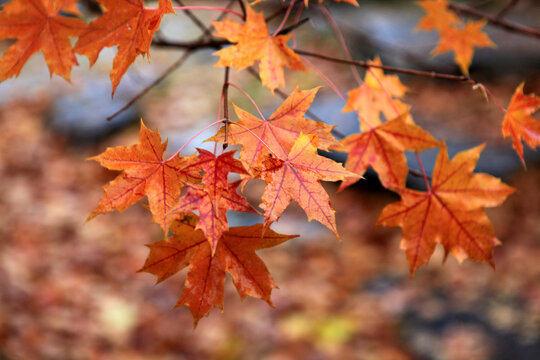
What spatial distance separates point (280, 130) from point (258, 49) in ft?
0.64

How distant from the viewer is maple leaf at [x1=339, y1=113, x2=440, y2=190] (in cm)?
95

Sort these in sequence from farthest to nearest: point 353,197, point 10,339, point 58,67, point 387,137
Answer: point 353,197 → point 10,339 → point 387,137 → point 58,67

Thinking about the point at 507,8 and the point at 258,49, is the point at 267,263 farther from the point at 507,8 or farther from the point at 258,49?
the point at 258,49

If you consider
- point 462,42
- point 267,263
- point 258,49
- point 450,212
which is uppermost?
point 258,49

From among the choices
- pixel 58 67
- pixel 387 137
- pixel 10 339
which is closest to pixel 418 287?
pixel 387 137

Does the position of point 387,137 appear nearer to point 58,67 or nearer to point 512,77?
point 58,67

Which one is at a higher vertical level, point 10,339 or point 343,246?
point 10,339

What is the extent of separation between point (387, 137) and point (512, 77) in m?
4.66

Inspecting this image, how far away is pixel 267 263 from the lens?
3307 millimetres

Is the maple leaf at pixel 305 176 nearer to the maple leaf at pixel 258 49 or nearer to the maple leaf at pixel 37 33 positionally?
the maple leaf at pixel 258 49

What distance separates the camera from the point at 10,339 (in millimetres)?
2289

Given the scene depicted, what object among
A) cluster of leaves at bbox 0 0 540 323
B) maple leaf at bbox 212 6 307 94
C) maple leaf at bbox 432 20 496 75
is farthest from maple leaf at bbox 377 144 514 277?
maple leaf at bbox 432 20 496 75

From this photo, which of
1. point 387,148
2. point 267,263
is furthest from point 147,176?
point 267,263

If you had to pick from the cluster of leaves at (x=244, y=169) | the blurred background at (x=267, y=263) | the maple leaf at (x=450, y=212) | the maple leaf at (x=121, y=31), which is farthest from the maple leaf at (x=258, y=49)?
the blurred background at (x=267, y=263)
